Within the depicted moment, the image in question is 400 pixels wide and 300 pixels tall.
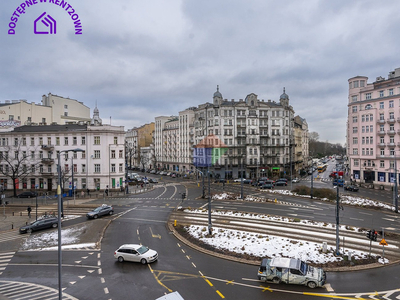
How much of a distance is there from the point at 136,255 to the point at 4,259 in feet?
35.1

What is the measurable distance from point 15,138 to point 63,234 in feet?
132

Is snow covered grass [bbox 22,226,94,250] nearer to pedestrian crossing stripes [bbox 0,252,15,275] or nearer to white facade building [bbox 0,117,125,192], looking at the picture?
pedestrian crossing stripes [bbox 0,252,15,275]

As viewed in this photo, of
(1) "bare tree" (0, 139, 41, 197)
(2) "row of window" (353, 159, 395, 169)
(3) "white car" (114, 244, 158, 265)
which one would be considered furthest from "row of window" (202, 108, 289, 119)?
(3) "white car" (114, 244, 158, 265)

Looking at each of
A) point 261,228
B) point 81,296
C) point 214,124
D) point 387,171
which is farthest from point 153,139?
point 81,296

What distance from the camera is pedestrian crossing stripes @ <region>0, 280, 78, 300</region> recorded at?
45.3 ft

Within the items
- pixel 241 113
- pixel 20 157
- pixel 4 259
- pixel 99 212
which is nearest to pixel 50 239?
pixel 4 259

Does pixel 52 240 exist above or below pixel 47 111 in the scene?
below

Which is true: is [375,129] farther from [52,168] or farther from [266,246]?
[52,168]

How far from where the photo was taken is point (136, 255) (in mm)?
17969

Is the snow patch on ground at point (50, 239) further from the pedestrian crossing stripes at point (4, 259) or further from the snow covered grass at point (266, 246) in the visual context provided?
the snow covered grass at point (266, 246)

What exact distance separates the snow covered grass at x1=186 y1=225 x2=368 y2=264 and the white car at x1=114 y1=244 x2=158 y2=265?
5.69 meters

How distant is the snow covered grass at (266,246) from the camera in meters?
18.4

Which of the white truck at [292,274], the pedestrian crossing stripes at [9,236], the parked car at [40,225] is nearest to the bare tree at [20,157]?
the pedestrian crossing stripes at [9,236]

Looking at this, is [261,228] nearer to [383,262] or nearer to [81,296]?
[383,262]
